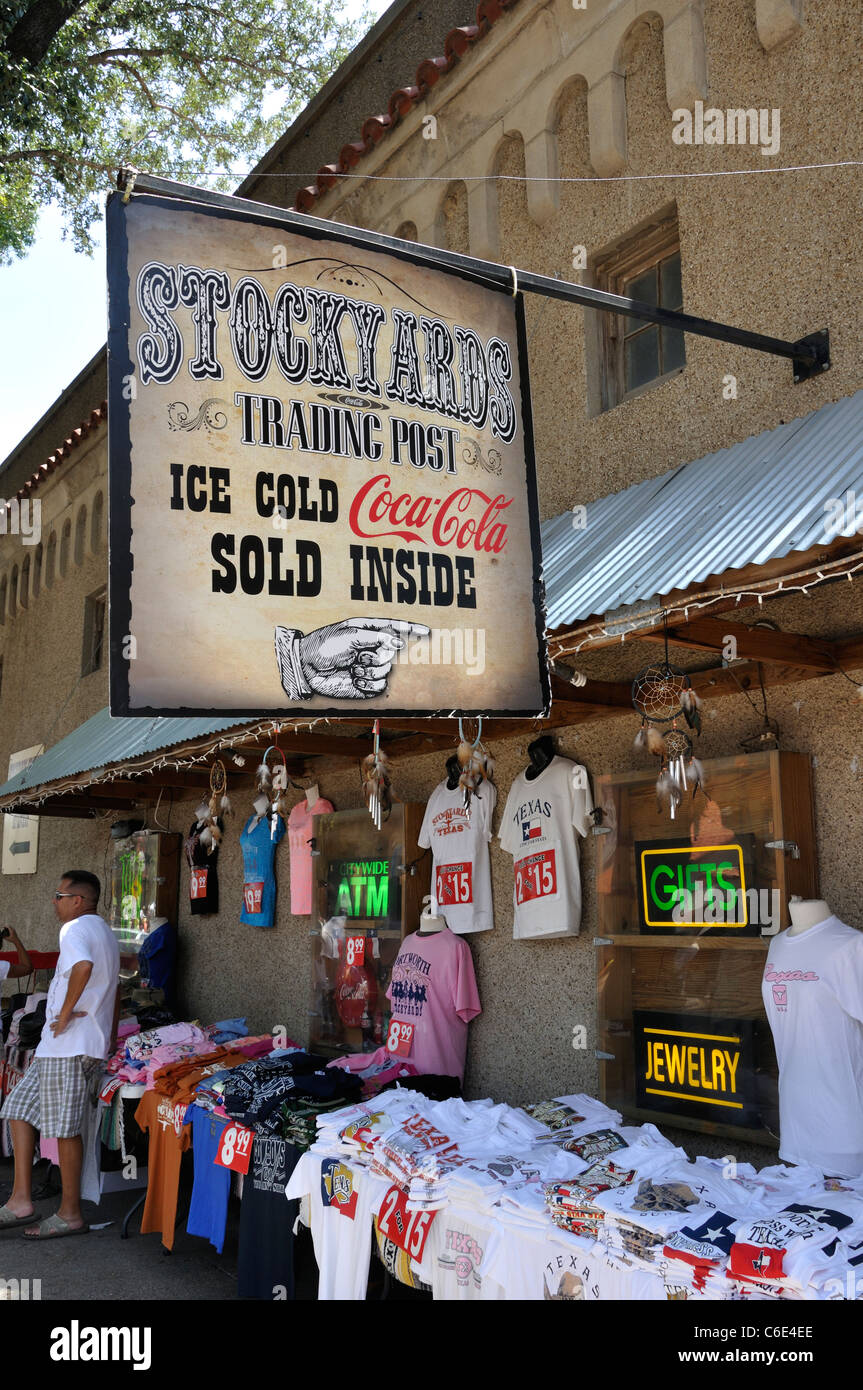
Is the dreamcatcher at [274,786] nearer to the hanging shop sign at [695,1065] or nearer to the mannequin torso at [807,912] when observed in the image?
the hanging shop sign at [695,1065]

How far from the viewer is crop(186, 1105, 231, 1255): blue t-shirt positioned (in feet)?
19.1

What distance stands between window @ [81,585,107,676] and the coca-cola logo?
359 inches

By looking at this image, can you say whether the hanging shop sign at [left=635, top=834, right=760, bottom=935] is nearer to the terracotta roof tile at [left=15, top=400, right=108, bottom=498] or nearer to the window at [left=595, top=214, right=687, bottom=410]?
the window at [left=595, top=214, right=687, bottom=410]

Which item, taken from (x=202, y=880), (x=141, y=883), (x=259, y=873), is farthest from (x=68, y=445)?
(x=259, y=873)

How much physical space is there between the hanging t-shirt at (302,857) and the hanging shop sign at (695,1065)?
3.19 metres

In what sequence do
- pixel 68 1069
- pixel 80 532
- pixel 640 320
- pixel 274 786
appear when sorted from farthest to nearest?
pixel 80 532
pixel 68 1069
pixel 274 786
pixel 640 320

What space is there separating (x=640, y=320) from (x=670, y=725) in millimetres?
2398

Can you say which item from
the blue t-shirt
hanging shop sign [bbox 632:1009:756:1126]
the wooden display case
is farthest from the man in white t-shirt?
hanging shop sign [bbox 632:1009:756:1126]

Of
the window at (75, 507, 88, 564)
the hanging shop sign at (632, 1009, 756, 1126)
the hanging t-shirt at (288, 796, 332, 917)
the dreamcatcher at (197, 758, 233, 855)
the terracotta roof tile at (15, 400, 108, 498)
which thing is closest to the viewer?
the hanging shop sign at (632, 1009, 756, 1126)

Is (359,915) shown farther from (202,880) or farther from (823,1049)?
(823,1049)

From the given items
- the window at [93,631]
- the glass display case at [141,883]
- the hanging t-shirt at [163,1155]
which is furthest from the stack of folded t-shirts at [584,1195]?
the window at [93,631]

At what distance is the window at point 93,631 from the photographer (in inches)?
478

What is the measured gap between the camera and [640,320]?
591cm
